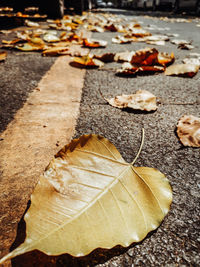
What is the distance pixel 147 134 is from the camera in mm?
766

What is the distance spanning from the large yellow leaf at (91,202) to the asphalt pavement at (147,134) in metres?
0.04

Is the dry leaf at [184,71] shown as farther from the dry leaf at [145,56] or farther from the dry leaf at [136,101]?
the dry leaf at [136,101]

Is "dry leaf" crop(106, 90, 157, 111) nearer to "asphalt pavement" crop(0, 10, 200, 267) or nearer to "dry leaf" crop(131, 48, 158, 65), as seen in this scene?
"asphalt pavement" crop(0, 10, 200, 267)

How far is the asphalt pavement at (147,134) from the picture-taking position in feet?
1.32

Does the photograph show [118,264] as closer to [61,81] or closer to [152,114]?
[152,114]

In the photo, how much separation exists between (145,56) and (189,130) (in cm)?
87

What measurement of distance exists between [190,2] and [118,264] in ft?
66.2

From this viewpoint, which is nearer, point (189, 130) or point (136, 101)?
point (189, 130)

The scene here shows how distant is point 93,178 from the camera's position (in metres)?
0.50

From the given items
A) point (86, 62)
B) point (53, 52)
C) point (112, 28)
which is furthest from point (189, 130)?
point (112, 28)

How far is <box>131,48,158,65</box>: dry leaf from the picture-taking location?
1382 mm

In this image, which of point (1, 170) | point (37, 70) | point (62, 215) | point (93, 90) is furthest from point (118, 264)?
point (37, 70)

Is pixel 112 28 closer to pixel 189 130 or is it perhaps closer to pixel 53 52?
pixel 53 52

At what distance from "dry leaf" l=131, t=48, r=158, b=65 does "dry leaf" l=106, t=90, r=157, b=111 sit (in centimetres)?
53
